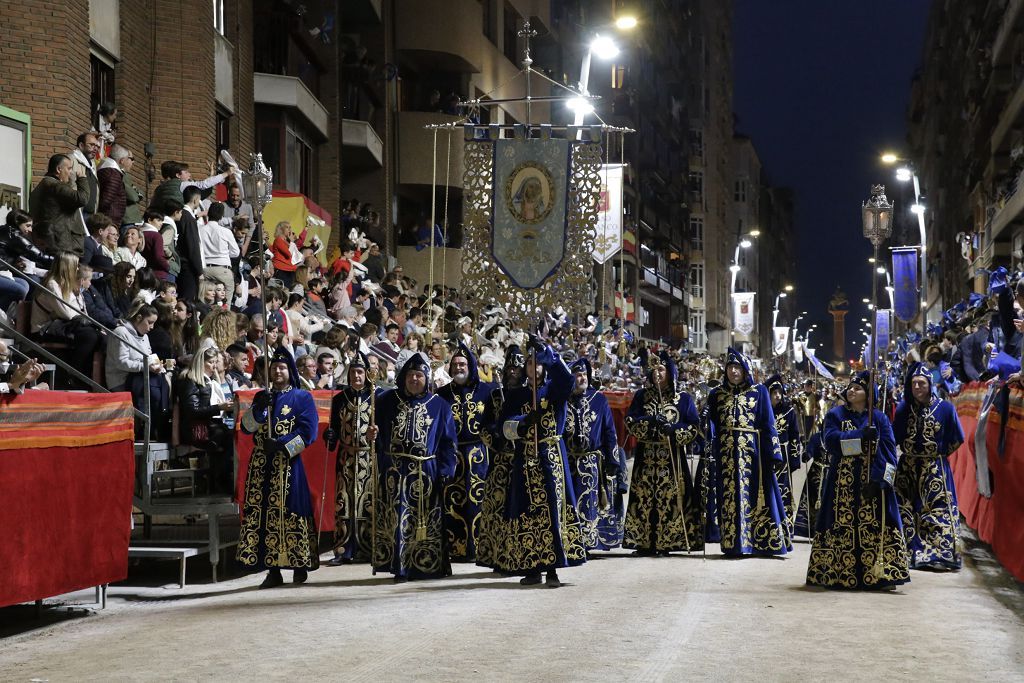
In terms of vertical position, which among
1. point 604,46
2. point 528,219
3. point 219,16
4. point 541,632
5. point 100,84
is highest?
point 219,16

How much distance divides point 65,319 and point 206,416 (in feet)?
5.11

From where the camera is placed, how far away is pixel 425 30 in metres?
38.1

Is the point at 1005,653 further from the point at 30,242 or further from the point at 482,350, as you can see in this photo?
the point at 482,350

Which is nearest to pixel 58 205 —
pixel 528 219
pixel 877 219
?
pixel 528 219

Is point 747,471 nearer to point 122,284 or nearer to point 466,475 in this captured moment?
point 466,475

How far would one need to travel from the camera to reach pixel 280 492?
497 inches

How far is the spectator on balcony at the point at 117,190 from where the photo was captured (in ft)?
56.4

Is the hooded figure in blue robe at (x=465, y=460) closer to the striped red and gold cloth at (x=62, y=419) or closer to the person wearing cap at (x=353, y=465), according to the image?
the person wearing cap at (x=353, y=465)

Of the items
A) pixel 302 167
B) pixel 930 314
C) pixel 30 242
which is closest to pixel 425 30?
pixel 302 167

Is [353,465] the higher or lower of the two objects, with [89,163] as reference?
lower

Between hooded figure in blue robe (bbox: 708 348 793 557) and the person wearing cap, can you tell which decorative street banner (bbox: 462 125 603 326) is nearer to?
the person wearing cap

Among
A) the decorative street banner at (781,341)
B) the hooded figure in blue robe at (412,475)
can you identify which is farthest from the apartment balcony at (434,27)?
the decorative street banner at (781,341)

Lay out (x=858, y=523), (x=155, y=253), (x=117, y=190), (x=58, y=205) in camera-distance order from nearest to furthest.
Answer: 1. (x=858, y=523)
2. (x=58, y=205)
3. (x=155, y=253)
4. (x=117, y=190)

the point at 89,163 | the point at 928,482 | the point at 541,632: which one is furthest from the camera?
the point at 89,163
